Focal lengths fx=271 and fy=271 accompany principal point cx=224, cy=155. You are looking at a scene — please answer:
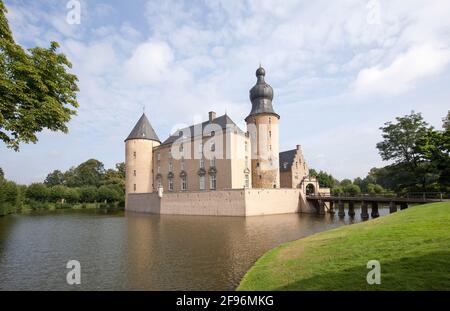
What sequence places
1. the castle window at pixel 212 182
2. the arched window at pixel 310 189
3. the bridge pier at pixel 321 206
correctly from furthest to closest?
1. the arched window at pixel 310 189
2. the castle window at pixel 212 182
3. the bridge pier at pixel 321 206

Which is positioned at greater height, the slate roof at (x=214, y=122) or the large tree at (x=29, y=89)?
the slate roof at (x=214, y=122)

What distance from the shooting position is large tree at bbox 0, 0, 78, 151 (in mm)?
9117

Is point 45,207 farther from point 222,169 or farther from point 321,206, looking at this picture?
point 321,206

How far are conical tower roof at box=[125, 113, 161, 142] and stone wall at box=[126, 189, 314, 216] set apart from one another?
1123 centimetres

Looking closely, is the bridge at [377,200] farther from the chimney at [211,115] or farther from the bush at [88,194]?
the bush at [88,194]

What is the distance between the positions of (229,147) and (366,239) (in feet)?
78.1

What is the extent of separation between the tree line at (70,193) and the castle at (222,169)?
51.0 feet

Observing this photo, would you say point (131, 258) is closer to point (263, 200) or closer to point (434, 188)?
point (263, 200)

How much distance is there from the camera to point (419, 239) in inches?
290

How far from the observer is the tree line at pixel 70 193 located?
38.1 m

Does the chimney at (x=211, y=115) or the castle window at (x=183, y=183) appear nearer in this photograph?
the chimney at (x=211, y=115)

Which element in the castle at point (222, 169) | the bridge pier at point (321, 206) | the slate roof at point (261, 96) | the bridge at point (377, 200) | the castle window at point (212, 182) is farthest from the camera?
the slate roof at point (261, 96)

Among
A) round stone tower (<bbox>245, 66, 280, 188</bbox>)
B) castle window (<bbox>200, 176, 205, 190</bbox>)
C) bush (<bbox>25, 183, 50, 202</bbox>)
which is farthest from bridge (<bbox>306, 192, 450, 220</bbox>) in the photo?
bush (<bbox>25, 183, 50, 202</bbox>)

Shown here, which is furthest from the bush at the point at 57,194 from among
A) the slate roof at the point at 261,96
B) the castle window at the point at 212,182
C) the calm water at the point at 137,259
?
the slate roof at the point at 261,96
